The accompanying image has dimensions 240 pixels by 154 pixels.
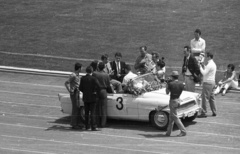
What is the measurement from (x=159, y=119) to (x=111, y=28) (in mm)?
15417

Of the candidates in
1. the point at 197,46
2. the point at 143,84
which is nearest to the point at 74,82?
the point at 143,84

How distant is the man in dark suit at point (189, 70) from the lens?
21328 millimetres

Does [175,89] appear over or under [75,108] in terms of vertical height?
over

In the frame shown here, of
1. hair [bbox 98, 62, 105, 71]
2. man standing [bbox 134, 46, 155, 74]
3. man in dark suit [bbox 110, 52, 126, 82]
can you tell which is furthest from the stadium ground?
man standing [bbox 134, 46, 155, 74]

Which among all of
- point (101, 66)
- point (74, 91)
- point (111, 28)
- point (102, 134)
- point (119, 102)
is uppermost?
point (111, 28)

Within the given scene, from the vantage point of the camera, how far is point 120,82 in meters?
21.3

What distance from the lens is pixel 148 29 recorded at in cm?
3406

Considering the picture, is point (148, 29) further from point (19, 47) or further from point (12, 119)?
point (12, 119)

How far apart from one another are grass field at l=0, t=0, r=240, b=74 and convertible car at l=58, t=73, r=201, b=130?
26.9ft

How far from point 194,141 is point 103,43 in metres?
14.4

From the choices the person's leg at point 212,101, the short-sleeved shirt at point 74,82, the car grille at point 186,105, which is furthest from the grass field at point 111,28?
the short-sleeved shirt at point 74,82

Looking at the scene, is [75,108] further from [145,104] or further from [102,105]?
[145,104]

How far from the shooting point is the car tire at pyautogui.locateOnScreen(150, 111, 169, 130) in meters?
19.7

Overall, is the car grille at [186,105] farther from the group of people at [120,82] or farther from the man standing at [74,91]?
the man standing at [74,91]
